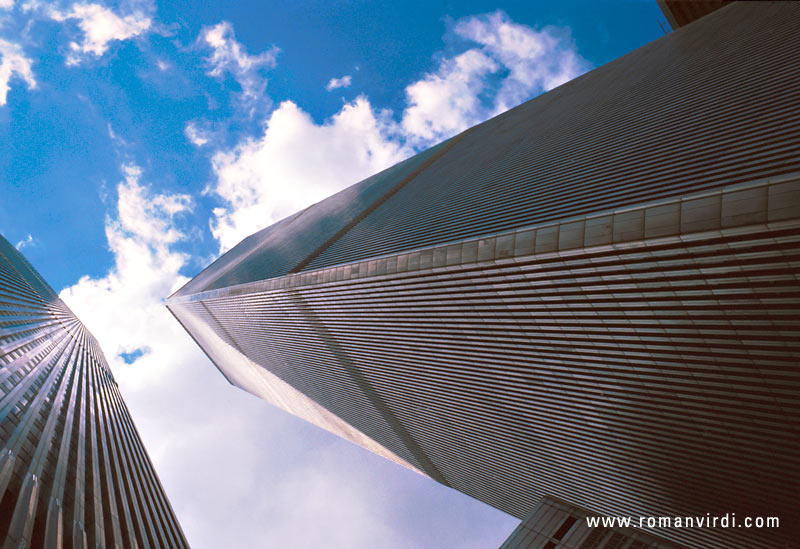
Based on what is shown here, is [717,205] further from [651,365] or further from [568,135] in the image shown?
[568,135]

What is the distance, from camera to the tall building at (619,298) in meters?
24.2

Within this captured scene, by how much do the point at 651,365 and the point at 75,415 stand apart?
54.9 m

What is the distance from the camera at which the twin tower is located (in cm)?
2412

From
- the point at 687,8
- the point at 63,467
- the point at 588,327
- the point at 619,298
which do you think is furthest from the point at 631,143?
the point at 687,8

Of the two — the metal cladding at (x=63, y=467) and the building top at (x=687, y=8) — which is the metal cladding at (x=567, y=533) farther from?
the building top at (x=687, y=8)

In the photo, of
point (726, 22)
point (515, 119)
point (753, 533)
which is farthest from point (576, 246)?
point (515, 119)

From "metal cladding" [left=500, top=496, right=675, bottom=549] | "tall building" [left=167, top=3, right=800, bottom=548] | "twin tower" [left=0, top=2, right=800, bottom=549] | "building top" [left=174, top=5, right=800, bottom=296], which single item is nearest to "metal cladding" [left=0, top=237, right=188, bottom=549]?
"twin tower" [left=0, top=2, right=800, bottom=549]

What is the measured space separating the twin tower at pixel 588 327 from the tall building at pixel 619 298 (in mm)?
172

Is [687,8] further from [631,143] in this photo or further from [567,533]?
[567,533]

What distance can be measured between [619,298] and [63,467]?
131 ft

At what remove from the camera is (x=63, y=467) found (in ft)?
101

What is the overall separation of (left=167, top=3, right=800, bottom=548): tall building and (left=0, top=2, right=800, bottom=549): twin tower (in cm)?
17

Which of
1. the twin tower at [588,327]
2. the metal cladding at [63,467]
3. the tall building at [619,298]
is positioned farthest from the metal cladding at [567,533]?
the metal cladding at [63,467]

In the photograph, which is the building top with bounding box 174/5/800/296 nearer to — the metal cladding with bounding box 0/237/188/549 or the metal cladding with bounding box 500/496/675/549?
the metal cladding with bounding box 500/496/675/549
